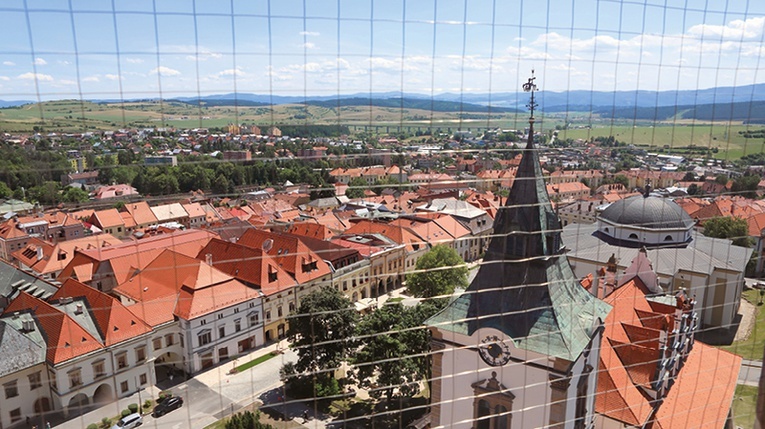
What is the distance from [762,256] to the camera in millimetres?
9141

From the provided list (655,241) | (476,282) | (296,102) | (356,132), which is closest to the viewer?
(296,102)

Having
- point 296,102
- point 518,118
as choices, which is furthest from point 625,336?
point 296,102

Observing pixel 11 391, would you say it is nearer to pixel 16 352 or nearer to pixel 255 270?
pixel 16 352

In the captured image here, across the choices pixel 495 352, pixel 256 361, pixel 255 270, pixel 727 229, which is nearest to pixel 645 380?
pixel 495 352

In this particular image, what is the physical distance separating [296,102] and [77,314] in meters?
4.14

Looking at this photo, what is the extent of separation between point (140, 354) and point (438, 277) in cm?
358

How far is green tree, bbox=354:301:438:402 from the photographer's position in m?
4.53

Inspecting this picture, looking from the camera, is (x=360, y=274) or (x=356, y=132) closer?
(x=356, y=132)

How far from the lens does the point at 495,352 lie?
2051 millimetres

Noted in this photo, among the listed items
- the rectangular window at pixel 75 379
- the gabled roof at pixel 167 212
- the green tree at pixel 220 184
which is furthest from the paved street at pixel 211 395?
the green tree at pixel 220 184

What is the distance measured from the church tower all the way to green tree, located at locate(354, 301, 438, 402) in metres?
2.16

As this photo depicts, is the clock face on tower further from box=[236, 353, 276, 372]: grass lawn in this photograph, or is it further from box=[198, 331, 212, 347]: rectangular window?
box=[236, 353, 276, 372]: grass lawn

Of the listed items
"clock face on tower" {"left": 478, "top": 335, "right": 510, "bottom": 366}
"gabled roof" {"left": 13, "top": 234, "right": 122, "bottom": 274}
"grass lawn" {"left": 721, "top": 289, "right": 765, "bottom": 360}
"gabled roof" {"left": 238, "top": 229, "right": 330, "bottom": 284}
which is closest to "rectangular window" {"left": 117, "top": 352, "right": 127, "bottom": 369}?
"gabled roof" {"left": 238, "top": 229, "right": 330, "bottom": 284}

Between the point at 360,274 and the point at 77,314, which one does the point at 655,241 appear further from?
the point at 77,314
